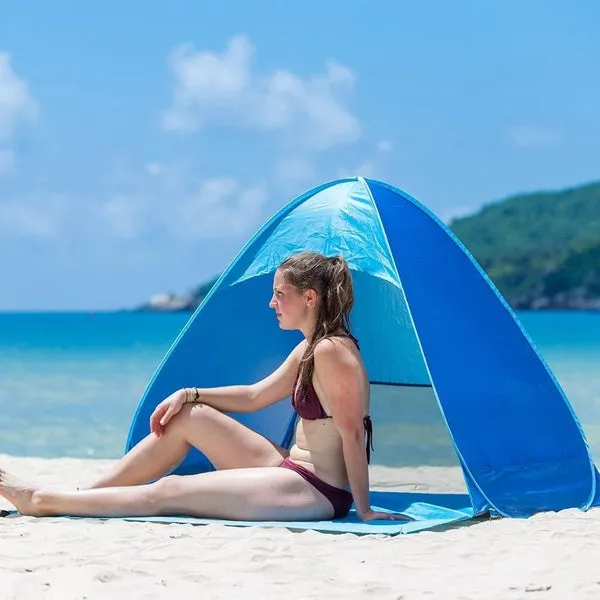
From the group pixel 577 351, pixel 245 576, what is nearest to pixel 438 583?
pixel 245 576

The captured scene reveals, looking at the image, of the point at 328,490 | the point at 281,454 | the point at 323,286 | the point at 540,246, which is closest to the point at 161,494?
the point at 281,454

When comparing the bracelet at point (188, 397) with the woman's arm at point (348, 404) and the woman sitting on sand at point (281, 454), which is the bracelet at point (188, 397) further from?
the woman's arm at point (348, 404)

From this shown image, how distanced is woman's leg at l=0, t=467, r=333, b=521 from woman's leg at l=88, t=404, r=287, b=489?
0.51 ft

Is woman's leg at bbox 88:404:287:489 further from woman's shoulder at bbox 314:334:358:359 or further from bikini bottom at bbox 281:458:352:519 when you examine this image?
woman's shoulder at bbox 314:334:358:359

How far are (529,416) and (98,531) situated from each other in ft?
6.18

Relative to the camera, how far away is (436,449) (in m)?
5.04

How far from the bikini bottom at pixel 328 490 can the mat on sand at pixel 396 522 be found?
0.05m

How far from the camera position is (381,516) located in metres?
3.97

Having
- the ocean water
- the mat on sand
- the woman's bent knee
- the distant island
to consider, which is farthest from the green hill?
the woman's bent knee

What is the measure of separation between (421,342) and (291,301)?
628mm

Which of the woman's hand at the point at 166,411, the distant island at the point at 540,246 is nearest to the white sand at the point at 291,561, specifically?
the woman's hand at the point at 166,411

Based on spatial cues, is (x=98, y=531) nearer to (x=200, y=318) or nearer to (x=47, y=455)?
(x=200, y=318)

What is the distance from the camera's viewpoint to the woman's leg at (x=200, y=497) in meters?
3.92

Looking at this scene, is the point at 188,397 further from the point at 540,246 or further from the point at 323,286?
the point at 540,246
